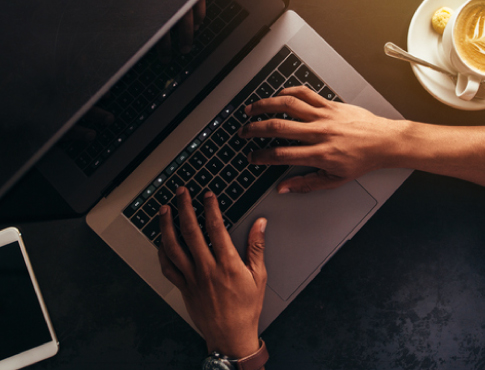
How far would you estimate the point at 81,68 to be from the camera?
464mm

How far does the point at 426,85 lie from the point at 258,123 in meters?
0.39

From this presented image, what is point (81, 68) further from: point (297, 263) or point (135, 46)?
point (297, 263)

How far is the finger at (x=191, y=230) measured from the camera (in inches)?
27.3

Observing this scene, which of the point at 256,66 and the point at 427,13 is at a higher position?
the point at 427,13

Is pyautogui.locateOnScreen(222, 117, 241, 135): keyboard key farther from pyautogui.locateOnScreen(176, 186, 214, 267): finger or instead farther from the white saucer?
the white saucer

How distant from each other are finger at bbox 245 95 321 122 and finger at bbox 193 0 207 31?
191 millimetres

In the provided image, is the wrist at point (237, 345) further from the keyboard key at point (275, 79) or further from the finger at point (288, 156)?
the keyboard key at point (275, 79)

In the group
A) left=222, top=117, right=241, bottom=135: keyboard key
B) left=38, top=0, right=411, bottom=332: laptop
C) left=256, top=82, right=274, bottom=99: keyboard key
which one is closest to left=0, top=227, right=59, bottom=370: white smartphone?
left=38, top=0, right=411, bottom=332: laptop

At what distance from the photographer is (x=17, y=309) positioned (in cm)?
77

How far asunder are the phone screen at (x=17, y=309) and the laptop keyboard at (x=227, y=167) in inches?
12.5

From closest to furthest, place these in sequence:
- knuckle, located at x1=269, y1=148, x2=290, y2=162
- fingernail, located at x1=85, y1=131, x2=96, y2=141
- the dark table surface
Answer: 1. fingernail, located at x1=85, y1=131, x2=96, y2=141
2. knuckle, located at x1=269, y1=148, x2=290, y2=162
3. the dark table surface

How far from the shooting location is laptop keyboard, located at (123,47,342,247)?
0.72 meters

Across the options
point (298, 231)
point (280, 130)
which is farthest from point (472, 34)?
point (298, 231)

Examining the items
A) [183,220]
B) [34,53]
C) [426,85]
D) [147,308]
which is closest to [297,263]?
[183,220]
